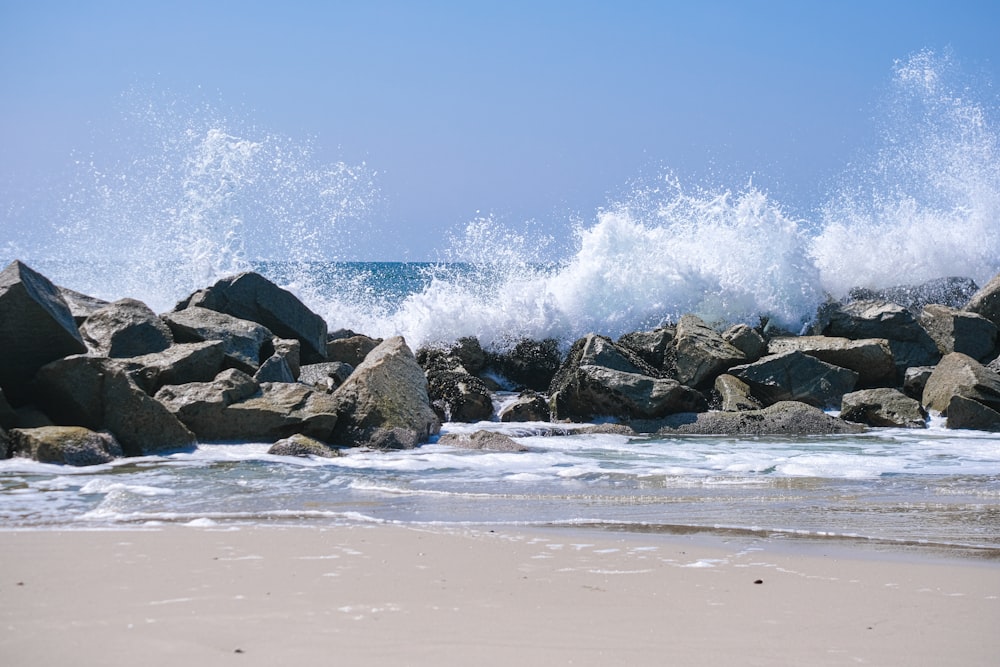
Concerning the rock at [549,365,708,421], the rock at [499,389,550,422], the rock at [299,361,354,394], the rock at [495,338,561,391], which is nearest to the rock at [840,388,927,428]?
the rock at [549,365,708,421]

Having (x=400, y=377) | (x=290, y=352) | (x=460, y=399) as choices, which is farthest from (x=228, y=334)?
(x=460, y=399)

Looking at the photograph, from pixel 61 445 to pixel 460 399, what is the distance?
14.6 ft

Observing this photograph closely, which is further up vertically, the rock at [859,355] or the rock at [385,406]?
the rock at [859,355]

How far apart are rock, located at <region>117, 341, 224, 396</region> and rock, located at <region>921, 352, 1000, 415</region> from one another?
23.5 feet

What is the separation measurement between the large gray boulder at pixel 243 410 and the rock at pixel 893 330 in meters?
6.84

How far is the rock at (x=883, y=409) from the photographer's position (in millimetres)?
10383

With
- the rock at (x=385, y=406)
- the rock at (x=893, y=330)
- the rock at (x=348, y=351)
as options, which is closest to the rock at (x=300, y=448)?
the rock at (x=385, y=406)

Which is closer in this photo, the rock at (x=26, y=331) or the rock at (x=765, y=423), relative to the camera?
the rock at (x=26, y=331)

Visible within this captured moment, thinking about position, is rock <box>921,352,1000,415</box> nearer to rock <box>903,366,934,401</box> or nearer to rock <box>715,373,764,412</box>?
rock <box>903,366,934,401</box>

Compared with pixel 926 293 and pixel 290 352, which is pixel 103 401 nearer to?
pixel 290 352

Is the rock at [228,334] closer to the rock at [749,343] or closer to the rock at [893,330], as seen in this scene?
the rock at [749,343]

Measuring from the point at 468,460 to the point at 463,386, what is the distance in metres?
2.80

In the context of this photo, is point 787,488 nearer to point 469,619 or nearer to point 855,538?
point 855,538

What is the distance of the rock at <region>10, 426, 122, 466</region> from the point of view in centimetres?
712
